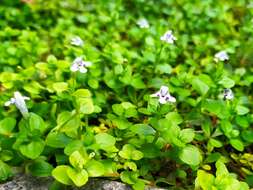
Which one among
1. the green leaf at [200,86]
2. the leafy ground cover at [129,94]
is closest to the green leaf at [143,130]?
the leafy ground cover at [129,94]

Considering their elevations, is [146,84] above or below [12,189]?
above

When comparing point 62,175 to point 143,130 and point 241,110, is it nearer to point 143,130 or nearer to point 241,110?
point 143,130

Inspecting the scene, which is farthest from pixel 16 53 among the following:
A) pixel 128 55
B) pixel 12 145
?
pixel 12 145

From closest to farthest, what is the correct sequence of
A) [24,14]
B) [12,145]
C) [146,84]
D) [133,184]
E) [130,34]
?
[133,184] → [12,145] → [146,84] → [130,34] → [24,14]

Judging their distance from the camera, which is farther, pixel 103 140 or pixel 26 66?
pixel 26 66

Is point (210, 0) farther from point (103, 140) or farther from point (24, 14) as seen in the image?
point (103, 140)

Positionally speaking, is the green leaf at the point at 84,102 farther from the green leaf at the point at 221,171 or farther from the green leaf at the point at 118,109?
the green leaf at the point at 221,171
